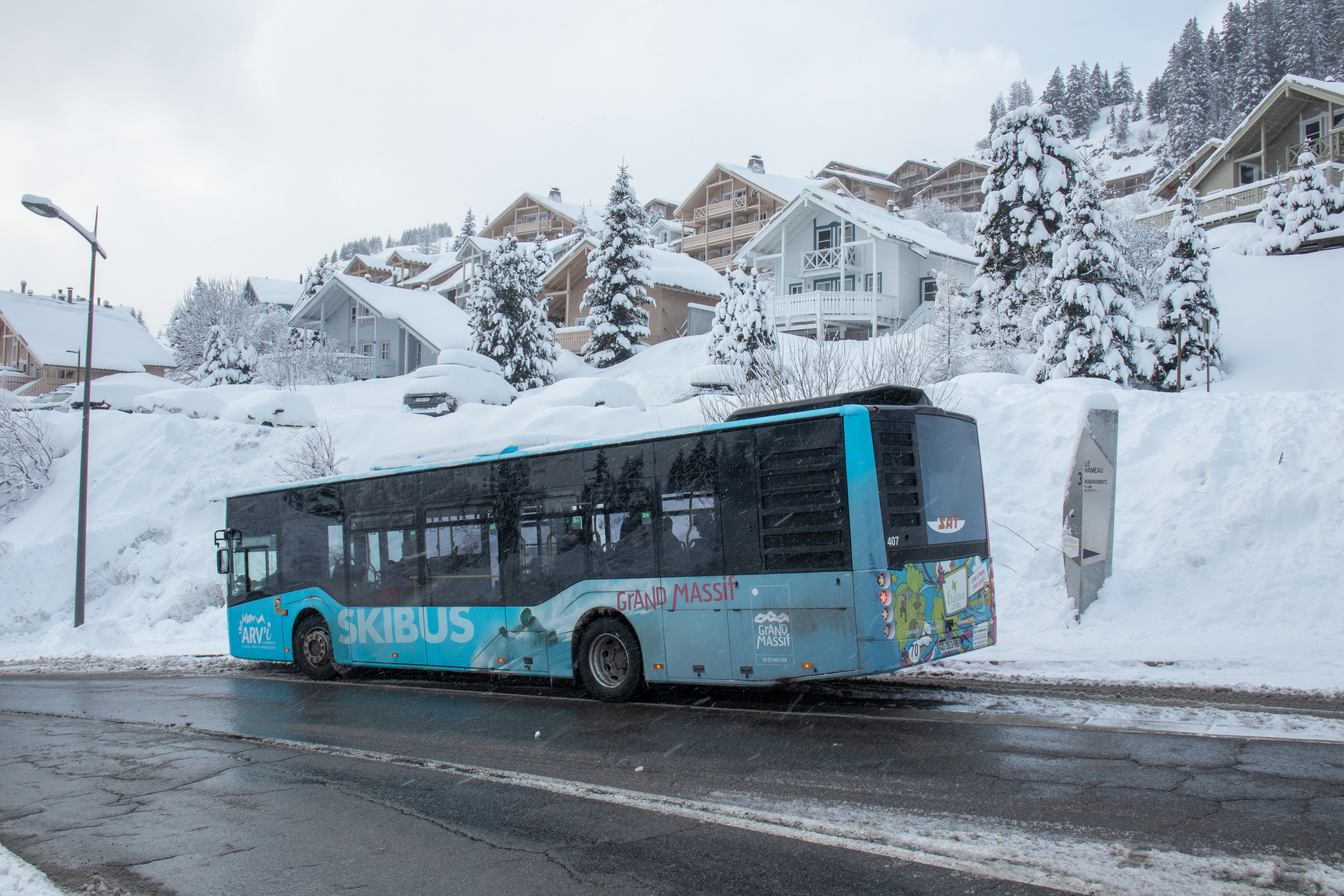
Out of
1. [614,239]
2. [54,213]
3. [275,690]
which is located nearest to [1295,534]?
[275,690]

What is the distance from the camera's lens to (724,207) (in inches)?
2500

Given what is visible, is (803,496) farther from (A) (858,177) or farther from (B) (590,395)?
(A) (858,177)

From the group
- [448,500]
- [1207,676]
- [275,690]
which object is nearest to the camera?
[1207,676]

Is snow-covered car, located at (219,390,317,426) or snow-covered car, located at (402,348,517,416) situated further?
snow-covered car, located at (402,348,517,416)

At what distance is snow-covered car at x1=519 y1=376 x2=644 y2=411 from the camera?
2581 centimetres

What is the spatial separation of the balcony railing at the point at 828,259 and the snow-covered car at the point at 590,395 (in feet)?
60.3

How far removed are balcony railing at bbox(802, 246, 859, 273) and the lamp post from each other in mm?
30391

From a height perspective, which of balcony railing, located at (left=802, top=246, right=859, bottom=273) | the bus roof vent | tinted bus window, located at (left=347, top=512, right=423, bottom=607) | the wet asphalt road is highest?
balcony railing, located at (left=802, top=246, right=859, bottom=273)

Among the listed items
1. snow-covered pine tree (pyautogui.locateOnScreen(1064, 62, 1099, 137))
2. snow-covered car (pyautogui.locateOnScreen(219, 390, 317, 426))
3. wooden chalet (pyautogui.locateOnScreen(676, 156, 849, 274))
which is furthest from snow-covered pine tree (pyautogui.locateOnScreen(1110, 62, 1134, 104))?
snow-covered car (pyautogui.locateOnScreen(219, 390, 317, 426))

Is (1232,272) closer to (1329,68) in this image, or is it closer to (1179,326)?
(1179,326)

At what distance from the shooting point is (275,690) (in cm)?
1205

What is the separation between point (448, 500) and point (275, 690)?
12.8 feet

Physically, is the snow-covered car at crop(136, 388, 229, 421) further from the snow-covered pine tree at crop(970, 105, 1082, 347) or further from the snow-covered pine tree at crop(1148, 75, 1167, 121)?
the snow-covered pine tree at crop(1148, 75, 1167, 121)

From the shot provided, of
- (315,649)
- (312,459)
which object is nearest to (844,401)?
(315,649)
